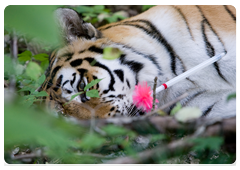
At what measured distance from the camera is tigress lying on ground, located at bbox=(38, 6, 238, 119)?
115 centimetres

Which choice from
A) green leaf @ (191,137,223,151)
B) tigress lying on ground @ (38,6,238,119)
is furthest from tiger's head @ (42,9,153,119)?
green leaf @ (191,137,223,151)

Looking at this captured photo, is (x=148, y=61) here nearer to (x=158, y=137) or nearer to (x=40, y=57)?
(x=158, y=137)

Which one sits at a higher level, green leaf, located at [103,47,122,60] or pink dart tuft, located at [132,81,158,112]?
green leaf, located at [103,47,122,60]

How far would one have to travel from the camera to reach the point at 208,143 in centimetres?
65

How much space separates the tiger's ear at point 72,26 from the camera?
3.76ft

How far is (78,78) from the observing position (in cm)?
115

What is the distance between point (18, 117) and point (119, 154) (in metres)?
0.58

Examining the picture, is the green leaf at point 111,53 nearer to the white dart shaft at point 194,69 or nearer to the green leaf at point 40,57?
the white dart shaft at point 194,69

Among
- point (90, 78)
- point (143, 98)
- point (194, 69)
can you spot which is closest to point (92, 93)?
point (90, 78)

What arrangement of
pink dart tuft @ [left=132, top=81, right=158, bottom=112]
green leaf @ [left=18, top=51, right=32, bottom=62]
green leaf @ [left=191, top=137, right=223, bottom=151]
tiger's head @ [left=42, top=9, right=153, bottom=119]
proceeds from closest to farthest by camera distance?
1. green leaf @ [left=191, top=137, right=223, bottom=151]
2. pink dart tuft @ [left=132, top=81, right=158, bottom=112]
3. tiger's head @ [left=42, top=9, right=153, bottom=119]
4. green leaf @ [left=18, top=51, right=32, bottom=62]

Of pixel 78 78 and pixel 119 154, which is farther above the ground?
pixel 78 78

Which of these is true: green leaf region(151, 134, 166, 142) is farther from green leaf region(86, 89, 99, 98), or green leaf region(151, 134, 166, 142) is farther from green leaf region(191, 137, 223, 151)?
green leaf region(86, 89, 99, 98)
